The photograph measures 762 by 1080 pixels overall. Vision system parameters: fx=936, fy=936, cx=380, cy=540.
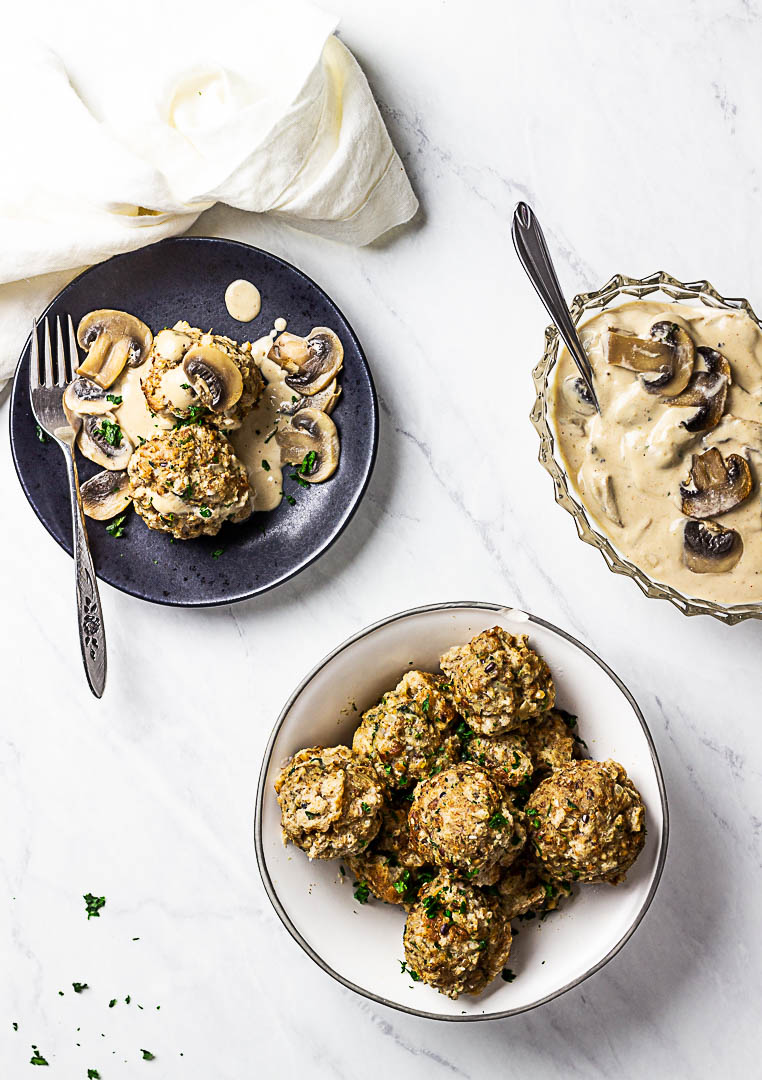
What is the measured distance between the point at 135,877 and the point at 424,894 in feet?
3.73

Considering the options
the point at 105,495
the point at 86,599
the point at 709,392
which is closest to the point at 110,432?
the point at 105,495

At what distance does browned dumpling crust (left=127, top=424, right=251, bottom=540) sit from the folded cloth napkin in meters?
0.72

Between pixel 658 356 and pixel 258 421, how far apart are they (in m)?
1.28

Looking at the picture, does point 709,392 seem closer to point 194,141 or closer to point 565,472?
point 565,472

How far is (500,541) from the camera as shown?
3.17m

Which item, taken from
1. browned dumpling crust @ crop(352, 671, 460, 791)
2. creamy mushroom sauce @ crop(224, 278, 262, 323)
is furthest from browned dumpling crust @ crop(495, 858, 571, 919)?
creamy mushroom sauce @ crop(224, 278, 262, 323)

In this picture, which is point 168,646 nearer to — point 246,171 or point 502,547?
point 502,547

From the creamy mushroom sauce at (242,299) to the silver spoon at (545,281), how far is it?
0.90m

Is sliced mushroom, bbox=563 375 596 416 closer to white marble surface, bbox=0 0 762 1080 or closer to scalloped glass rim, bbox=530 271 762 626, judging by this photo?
scalloped glass rim, bbox=530 271 762 626

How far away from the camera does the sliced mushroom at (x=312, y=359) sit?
303cm

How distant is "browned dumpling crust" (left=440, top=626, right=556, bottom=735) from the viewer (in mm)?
2637

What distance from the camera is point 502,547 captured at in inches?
125

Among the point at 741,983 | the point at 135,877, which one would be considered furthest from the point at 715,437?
the point at 135,877

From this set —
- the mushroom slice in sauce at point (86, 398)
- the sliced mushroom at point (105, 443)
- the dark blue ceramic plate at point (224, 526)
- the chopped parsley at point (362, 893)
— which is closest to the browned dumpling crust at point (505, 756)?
the chopped parsley at point (362, 893)
